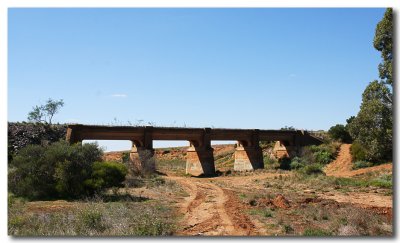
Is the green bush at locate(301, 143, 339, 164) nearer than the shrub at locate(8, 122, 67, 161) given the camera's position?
No

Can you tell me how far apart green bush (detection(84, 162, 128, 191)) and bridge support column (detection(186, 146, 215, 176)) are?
17872 mm

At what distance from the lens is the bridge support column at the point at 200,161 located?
41219 mm

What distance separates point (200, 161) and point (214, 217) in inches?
1034

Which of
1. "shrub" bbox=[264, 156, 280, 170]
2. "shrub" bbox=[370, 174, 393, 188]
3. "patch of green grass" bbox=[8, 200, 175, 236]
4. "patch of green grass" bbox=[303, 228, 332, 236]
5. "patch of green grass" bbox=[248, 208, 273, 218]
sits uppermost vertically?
"patch of green grass" bbox=[8, 200, 175, 236]

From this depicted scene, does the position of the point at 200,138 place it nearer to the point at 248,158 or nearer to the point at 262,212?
the point at 248,158

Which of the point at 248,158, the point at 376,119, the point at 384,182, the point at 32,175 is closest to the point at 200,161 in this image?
the point at 248,158

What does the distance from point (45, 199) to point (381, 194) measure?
1828 cm

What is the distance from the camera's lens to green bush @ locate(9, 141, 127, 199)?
67.4 feet

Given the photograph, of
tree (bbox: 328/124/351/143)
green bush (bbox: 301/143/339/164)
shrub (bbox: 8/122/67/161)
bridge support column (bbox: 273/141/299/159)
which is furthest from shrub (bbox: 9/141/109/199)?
tree (bbox: 328/124/351/143)

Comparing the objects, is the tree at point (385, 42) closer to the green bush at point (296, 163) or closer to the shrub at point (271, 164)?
the green bush at point (296, 163)

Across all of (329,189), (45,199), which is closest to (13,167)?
(45,199)

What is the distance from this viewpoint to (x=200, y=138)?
41625mm

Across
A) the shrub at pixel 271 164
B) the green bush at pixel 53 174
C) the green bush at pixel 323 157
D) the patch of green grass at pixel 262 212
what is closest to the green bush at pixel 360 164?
the green bush at pixel 323 157

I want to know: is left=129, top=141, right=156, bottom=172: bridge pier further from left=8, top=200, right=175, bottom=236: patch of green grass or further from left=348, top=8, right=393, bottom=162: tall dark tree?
left=8, top=200, right=175, bottom=236: patch of green grass
